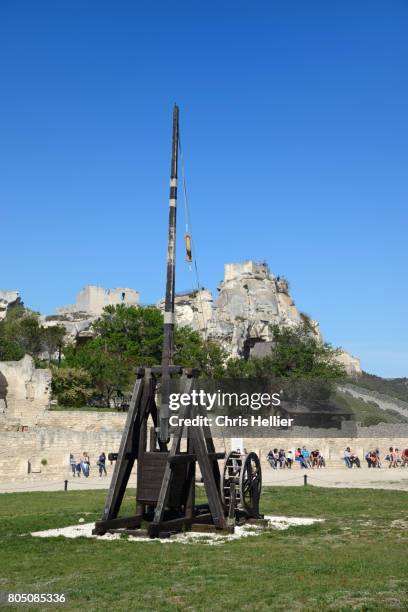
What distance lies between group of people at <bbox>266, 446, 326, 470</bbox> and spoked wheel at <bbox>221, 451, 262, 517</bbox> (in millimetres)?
20080

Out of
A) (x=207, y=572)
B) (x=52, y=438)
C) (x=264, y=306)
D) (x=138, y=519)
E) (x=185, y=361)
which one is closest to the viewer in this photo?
(x=207, y=572)

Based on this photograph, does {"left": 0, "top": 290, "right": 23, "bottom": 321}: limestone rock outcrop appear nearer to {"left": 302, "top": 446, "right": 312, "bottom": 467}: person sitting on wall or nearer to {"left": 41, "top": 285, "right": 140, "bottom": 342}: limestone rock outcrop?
{"left": 41, "top": 285, "right": 140, "bottom": 342}: limestone rock outcrop

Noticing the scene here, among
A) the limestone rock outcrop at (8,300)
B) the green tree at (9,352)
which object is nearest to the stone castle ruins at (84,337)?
the limestone rock outcrop at (8,300)

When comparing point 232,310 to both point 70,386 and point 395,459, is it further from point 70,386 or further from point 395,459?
point 395,459

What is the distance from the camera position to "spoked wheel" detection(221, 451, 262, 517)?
43.3 feet

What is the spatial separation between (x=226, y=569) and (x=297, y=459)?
1038 inches

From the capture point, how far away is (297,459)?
114ft

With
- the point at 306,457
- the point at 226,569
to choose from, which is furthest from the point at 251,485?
the point at 306,457

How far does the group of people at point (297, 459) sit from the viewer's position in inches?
1339

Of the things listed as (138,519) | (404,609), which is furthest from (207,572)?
(138,519)

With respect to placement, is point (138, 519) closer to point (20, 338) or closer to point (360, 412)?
point (360, 412)

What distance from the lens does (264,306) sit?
9388 cm

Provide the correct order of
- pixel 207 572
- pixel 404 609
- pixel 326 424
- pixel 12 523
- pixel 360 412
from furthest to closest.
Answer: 1. pixel 360 412
2. pixel 326 424
3. pixel 12 523
4. pixel 207 572
5. pixel 404 609

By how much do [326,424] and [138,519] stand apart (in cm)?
4299
